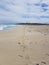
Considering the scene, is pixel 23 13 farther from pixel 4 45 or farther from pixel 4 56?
pixel 4 56

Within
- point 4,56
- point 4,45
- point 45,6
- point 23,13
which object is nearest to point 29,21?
point 23,13

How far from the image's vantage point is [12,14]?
180 centimetres

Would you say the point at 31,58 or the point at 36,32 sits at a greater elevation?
the point at 36,32

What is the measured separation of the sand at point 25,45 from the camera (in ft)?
5.13

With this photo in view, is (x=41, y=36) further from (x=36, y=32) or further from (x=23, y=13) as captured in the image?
(x=23, y=13)

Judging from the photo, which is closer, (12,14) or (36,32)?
(12,14)

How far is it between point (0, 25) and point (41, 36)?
442mm

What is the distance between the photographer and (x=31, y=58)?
160cm

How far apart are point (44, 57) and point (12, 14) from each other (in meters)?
0.53

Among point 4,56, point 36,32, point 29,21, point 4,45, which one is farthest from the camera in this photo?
point 36,32

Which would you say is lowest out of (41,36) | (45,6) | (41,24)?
(41,36)

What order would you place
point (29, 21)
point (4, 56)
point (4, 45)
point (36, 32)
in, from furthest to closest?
point (36, 32)
point (29, 21)
point (4, 45)
point (4, 56)

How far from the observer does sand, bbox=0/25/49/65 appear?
1.56 m

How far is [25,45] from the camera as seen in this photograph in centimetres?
177
